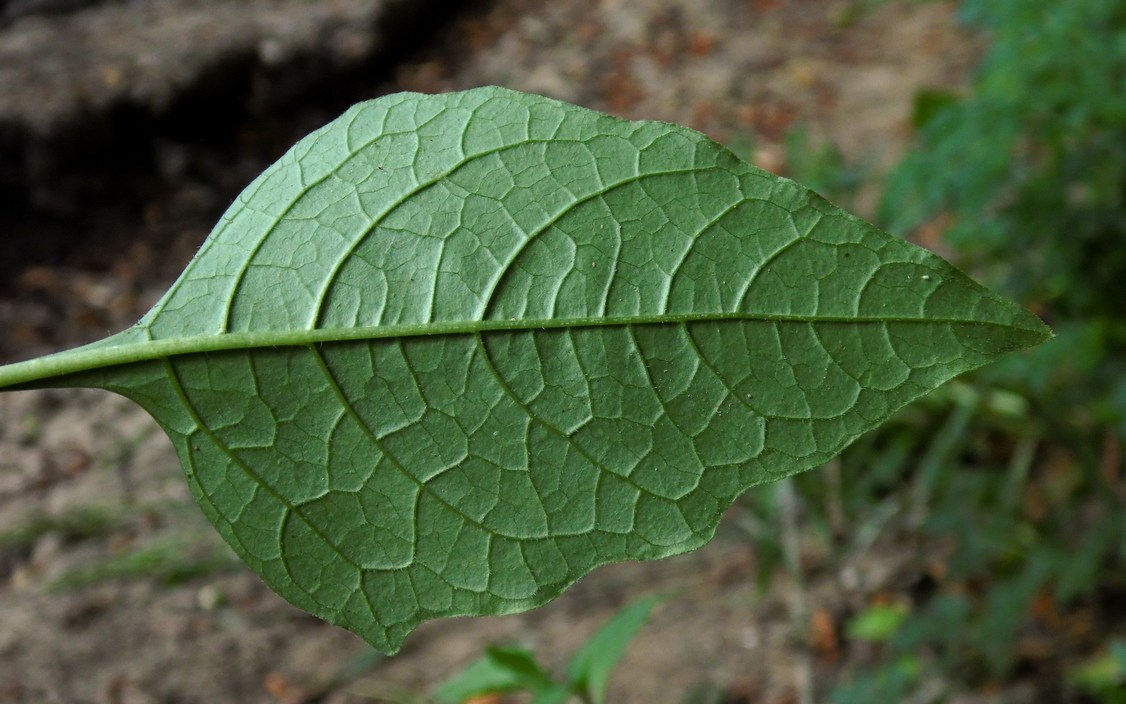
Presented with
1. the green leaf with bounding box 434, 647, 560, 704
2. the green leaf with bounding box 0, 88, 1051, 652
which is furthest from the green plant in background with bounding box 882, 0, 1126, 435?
the green leaf with bounding box 0, 88, 1051, 652

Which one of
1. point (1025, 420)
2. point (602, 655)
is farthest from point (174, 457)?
point (1025, 420)

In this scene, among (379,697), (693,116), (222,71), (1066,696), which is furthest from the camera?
(693,116)

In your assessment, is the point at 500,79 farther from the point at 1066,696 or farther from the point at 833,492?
the point at 1066,696

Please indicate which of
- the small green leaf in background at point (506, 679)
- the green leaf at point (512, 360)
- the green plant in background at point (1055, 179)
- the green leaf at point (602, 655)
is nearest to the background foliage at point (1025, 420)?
the green plant in background at point (1055, 179)

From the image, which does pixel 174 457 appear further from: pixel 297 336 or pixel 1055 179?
pixel 297 336

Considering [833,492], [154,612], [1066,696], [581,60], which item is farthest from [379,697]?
[581,60]

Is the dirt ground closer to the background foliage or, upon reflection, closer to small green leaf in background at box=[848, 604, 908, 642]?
small green leaf in background at box=[848, 604, 908, 642]
